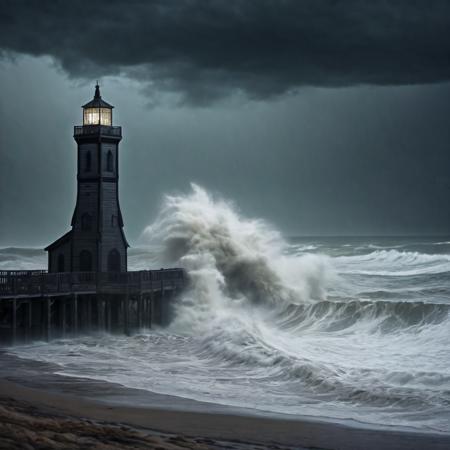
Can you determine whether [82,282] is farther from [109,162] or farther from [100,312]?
[109,162]

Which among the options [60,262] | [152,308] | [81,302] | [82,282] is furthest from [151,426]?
[60,262]

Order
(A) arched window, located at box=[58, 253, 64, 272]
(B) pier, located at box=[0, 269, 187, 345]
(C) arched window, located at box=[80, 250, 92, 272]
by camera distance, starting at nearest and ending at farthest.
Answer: (B) pier, located at box=[0, 269, 187, 345]
(C) arched window, located at box=[80, 250, 92, 272]
(A) arched window, located at box=[58, 253, 64, 272]

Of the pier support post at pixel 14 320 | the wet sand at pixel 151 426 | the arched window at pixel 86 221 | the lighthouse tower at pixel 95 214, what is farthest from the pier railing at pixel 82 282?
→ the wet sand at pixel 151 426

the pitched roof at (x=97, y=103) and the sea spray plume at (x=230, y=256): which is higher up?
the pitched roof at (x=97, y=103)

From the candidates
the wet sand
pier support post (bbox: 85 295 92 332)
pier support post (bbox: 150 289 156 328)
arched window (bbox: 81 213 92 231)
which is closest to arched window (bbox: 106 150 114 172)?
arched window (bbox: 81 213 92 231)

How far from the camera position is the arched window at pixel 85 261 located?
99.2 ft

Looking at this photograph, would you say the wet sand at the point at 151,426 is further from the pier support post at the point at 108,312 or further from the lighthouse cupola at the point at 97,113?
the lighthouse cupola at the point at 97,113

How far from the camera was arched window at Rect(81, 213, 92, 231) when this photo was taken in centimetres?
3039

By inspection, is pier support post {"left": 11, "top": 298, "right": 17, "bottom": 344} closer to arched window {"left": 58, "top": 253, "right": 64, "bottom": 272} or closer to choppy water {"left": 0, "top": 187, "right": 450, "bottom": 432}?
choppy water {"left": 0, "top": 187, "right": 450, "bottom": 432}

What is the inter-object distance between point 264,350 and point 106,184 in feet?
32.7

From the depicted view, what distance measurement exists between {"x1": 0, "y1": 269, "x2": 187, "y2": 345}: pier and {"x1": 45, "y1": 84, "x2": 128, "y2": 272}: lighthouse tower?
1.63 metres

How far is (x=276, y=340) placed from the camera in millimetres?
26203

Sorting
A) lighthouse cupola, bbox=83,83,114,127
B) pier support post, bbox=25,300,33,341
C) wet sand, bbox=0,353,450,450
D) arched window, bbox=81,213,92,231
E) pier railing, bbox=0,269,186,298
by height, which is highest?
lighthouse cupola, bbox=83,83,114,127

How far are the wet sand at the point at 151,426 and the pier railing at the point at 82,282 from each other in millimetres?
7021
